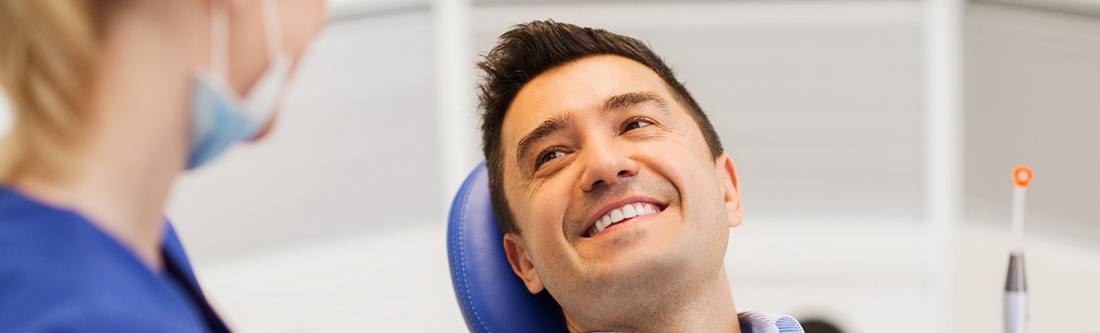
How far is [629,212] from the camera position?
66.7 inches

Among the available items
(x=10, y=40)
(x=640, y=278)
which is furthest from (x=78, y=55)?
(x=640, y=278)

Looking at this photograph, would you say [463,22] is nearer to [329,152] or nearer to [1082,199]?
[329,152]

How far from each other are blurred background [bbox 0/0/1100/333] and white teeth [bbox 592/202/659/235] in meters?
1.52

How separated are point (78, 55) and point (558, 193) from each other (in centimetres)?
95

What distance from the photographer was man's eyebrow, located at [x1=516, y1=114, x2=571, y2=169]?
70.2 inches

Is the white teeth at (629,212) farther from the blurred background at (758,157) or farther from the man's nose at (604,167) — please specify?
the blurred background at (758,157)

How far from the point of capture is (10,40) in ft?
2.71

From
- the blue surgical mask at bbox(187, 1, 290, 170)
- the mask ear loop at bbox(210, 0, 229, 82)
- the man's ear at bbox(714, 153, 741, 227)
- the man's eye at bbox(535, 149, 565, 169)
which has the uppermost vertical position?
the mask ear loop at bbox(210, 0, 229, 82)

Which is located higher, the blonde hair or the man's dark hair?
the blonde hair

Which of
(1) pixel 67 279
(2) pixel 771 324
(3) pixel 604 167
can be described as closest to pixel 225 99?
(1) pixel 67 279

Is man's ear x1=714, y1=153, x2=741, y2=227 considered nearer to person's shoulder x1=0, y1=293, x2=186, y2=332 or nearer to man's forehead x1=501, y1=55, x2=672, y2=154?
man's forehead x1=501, y1=55, x2=672, y2=154

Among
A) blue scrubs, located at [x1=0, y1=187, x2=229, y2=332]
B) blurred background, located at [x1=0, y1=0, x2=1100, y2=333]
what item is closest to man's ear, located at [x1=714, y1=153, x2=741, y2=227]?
blue scrubs, located at [x1=0, y1=187, x2=229, y2=332]

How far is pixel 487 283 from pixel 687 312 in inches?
11.2

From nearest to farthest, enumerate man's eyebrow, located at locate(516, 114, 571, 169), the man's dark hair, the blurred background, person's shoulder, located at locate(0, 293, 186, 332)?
person's shoulder, located at locate(0, 293, 186, 332), man's eyebrow, located at locate(516, 114, 571, 169), the man's dark hair, the blurred background
